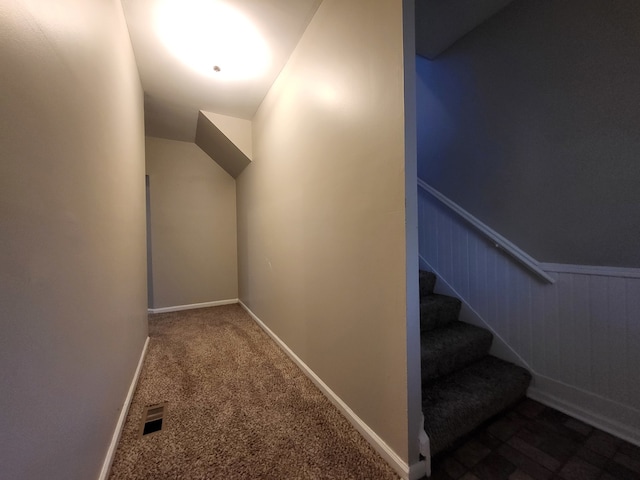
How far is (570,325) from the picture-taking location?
1.50 meters

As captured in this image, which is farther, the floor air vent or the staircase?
the floor air vent

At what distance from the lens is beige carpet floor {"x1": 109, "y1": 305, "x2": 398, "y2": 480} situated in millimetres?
1113

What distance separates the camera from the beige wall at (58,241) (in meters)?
0.57

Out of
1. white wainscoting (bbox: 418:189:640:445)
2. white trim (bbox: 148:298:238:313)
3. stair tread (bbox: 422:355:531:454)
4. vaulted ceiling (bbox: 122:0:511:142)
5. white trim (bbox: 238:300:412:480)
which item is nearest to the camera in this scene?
white trim (bbox: 238:300:412:480)

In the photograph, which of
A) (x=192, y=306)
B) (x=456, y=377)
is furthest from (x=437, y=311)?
(x=192, y=306)

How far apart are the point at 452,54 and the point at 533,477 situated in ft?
7.73

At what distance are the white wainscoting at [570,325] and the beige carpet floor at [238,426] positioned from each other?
4.23 ft

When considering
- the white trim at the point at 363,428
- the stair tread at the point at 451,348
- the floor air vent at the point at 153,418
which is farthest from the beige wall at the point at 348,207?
the floor air vent at the point at 153,418

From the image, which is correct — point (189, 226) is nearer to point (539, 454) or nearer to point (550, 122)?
point (550, 122)

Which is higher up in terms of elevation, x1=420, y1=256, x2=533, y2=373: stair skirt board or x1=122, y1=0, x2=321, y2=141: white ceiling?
x1=122, y1=0, x2=321, y2=141: white ceiling

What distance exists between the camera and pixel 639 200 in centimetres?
116

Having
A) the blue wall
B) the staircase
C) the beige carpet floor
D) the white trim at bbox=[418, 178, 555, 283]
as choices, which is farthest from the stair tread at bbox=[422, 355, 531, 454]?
the blue wall

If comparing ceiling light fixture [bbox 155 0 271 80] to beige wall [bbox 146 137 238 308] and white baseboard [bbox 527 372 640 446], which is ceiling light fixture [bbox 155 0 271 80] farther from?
white baseboard [bbox 527 372 640 446]

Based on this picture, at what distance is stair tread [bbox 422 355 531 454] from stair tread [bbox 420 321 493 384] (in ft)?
0.19
